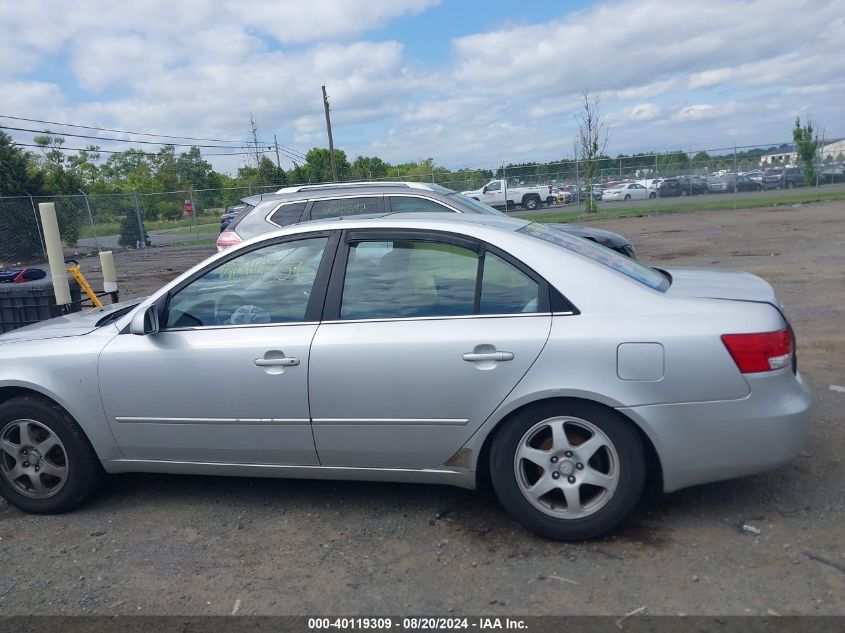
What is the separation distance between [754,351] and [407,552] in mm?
1875

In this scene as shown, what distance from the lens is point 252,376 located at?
3.85 metres

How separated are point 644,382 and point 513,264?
0.86m

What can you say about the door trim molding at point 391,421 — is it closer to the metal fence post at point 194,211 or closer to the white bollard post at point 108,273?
the white bollard post at point 108,273

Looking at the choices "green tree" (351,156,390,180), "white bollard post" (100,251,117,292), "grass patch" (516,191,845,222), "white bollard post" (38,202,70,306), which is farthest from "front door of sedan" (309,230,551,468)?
"green tree" (351,156,390,180)

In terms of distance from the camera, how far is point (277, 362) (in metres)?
3.81

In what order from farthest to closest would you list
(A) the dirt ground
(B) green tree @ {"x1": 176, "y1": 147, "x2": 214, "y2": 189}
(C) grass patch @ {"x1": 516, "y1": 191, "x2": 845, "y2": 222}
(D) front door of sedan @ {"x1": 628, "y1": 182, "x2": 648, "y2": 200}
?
(B) green tree @ {"x1": 176, "y1": 147, "x2": 214, "y2": 189} → (D) front door of sedan @ {"x1": 628, "y1": 182, "x2": 648, "y2": 200} → (C) grass patch @ {"x1": 516, "y1": 191, "x2": 845, "y2": 222} → (A) the dirt ground

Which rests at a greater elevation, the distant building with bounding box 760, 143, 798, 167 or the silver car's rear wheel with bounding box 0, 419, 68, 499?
the distant building with bounding box 760, 143, 798, 167

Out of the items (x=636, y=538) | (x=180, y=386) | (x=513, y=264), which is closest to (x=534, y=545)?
(x=636, y=538)

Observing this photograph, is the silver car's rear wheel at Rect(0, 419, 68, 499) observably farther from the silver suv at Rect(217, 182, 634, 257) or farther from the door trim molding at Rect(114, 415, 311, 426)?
Result: the silver suv at Rect(217, 182, 634, 257)

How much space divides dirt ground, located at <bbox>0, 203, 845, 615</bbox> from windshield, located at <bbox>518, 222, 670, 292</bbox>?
1.17 m

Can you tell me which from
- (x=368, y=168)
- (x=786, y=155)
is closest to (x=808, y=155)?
(x=786, y=155)

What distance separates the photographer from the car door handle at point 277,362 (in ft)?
12.4

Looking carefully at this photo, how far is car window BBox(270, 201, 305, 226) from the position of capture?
8.92 metres

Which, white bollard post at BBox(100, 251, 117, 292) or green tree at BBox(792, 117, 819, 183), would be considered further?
green tree at BBox(792, 117, 819, 183)
